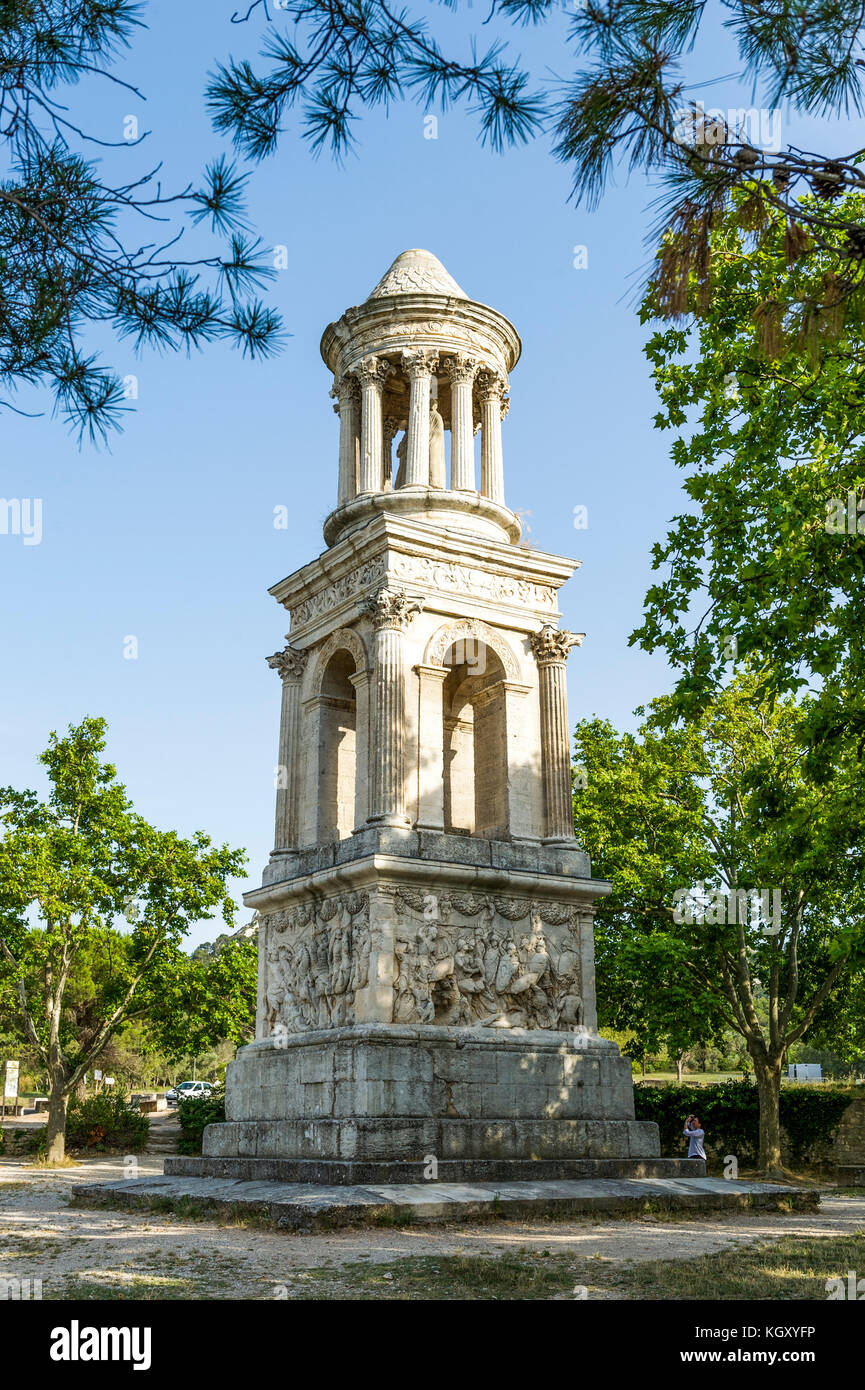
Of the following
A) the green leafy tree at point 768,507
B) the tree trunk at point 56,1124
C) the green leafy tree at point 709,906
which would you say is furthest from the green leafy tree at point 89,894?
the green leafy tree at point 768,507

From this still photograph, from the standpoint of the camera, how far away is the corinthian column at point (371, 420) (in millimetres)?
24234

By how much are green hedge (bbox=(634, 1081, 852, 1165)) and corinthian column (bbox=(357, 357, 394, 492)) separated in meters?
17.2

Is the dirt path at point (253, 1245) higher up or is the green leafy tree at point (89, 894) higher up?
the green leafy tree at point (89, 894)

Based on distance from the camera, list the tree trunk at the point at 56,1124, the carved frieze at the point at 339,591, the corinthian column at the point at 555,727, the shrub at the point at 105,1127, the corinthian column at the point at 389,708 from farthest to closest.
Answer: the shrub at the point at 105,1127 < the tree trunk at the point at 56,1124 < the corinthian column at the point at 555,727 < the carved frieze at the point at 339,591 < the corinthian column at the point at 389,708

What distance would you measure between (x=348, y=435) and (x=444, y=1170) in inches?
594

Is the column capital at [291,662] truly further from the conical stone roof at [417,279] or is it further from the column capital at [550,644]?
the conical stone roof at [417,279]

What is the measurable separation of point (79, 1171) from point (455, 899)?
1534 cm

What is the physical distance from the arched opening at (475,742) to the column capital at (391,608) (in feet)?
4.17

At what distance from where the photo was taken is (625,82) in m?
7.01

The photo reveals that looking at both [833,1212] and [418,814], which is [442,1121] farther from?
[833,1212]
